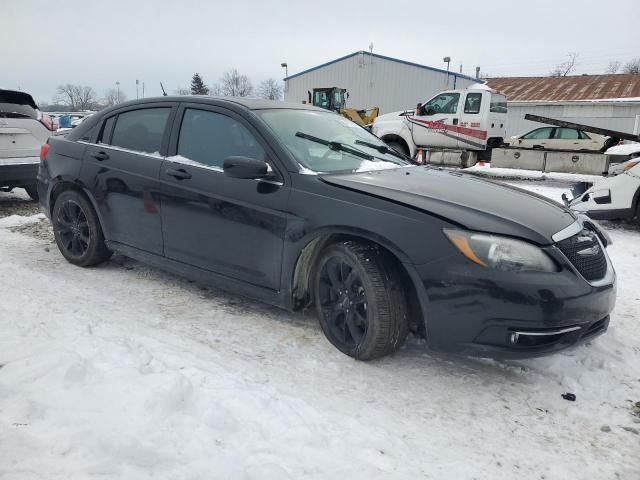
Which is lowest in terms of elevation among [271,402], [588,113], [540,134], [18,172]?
[271,402]

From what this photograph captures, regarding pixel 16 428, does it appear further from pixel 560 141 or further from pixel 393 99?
pixel 393 99

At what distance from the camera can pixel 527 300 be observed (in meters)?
2.46

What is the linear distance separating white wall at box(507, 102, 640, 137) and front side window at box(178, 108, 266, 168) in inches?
880

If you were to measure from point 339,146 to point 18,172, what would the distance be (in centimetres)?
515

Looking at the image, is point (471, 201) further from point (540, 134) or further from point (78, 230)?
point (540, 134)

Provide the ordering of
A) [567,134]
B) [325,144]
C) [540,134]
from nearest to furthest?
[325,144] < [567,134] < [540,134]

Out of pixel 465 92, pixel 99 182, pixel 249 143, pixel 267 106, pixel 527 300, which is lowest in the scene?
pixel 527 300

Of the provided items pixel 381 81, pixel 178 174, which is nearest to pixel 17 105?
pixel 178 174

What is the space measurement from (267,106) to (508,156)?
1143cm

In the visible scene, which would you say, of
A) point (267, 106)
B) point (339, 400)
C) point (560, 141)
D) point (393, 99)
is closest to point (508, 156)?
point (560, 141)

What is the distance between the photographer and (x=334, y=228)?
115 inches

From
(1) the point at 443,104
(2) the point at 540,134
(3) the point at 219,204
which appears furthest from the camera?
(2) the point at 540,134

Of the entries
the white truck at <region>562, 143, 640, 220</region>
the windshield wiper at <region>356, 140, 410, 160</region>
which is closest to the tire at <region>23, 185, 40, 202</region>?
the windshield wiper at <region>356, 140, 410, 160</region>

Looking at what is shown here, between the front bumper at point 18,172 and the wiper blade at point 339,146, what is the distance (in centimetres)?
497
